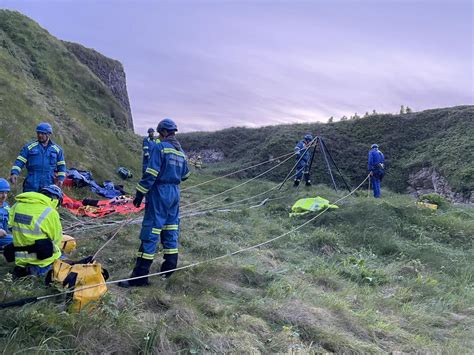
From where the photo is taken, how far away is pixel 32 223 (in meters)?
Answer: 4.00

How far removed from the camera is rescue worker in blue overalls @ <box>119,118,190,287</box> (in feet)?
15.7

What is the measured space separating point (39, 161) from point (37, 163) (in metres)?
0.04

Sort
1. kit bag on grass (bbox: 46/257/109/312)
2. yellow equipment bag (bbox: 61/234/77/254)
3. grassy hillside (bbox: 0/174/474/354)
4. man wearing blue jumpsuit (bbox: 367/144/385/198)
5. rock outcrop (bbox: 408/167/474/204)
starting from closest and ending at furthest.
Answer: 1. grassy hillside (bbox: 0/174/474/354)
2. kit bag on grass (bbox: 46/257/109/312)
3. yellow equipment bag (bbox: 61/234/77/254)
4. man wearing blue jumpsuit (bbox: 367/144/385/198)
5. rock outcrop (bbox: 408/167/474/204)

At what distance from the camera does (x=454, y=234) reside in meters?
9.14

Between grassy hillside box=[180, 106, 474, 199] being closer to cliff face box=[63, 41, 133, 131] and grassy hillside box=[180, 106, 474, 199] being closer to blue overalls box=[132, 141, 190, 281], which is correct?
cliff face box=[63, 41, 133, 131]

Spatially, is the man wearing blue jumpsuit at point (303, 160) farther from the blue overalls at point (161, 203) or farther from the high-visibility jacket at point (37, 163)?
the blue overalls at point (161, 203)

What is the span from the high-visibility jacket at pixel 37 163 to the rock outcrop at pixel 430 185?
59.0 feet

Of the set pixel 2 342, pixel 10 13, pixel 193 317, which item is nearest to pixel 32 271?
pixel 2 342

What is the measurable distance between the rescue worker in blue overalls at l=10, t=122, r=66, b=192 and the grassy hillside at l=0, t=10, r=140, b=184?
282cm

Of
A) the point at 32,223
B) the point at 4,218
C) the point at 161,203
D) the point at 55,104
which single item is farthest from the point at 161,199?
the point at 55,104

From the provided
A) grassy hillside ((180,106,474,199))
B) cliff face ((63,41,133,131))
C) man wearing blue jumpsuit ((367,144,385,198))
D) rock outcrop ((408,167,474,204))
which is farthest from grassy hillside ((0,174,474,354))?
cliff face ((63,41,133,131))

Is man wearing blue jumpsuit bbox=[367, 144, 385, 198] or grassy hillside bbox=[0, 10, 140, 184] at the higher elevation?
grassy hillside bbox=[0, 10, 140, 184]

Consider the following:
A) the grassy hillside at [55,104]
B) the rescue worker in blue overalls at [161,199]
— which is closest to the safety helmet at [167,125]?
the rescue worker in blue overalls at [161,199]

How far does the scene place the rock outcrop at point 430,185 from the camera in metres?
19.5
